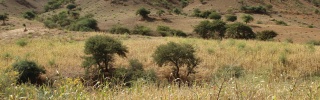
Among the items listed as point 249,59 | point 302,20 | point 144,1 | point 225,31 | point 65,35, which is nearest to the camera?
point 249,59

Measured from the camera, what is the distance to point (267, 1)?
279ft

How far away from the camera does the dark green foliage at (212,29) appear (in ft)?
137

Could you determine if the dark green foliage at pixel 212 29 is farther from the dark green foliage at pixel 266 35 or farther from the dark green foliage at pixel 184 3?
the dark green foliage at pixel 184 3

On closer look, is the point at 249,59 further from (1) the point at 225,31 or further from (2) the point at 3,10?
(2) the point at 3,10

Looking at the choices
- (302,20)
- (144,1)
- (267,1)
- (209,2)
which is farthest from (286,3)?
(144,1)

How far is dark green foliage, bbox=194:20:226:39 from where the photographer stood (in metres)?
41.7

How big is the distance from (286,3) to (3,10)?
78.4m

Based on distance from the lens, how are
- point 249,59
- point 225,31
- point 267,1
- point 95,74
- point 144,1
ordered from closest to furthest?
1. point 95,74
2. point 249,59
3. point 225,31
4. point 144,1
5. point 267,1

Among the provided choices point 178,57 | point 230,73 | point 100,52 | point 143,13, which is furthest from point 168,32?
point 230,73

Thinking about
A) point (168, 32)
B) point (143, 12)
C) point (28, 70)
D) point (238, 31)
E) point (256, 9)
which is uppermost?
point (143, 12)

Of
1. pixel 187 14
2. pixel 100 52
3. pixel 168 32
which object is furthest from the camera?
pixel 187 14

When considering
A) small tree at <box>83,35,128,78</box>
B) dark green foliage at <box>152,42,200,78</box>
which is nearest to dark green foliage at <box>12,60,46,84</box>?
small tree at <box>83,35,128,78</box>

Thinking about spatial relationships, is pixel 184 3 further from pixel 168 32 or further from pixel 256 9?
pixel 168 32

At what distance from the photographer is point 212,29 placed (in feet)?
139
